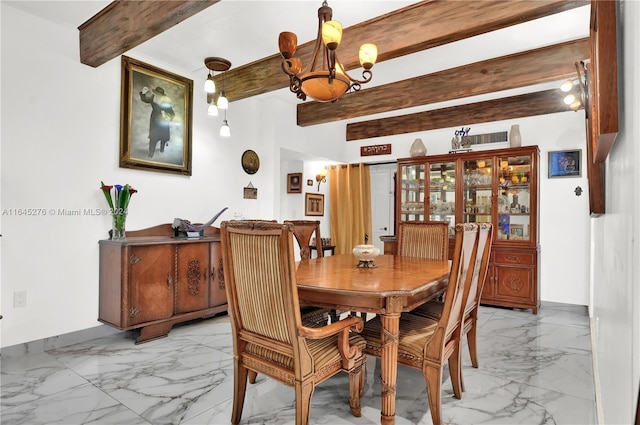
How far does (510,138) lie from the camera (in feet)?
14.3

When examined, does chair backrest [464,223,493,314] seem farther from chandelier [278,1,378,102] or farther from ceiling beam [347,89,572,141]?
ceiling beam [347,89,572,141]

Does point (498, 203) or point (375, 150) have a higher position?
point (375, 150)

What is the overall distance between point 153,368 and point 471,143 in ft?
14.8

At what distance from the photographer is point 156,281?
3.07 meters

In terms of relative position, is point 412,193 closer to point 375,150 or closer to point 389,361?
point 375,150

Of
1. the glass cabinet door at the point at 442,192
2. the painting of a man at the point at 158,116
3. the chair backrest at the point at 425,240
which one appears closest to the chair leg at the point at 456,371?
the chair backrest at the point at 425,240

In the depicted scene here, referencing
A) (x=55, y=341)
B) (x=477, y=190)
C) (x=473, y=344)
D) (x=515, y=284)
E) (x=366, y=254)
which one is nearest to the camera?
(x=366, y=254)

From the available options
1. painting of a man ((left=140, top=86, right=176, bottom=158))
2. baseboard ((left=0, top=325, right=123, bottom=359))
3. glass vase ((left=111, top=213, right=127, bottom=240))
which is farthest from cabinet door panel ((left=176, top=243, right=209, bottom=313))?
painting of a man ((left=140, top=86, right=176, bottom=158))

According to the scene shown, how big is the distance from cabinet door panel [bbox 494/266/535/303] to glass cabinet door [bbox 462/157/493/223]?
27.7 inches

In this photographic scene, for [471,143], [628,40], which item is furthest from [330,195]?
[628,40]

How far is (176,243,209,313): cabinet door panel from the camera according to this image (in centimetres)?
326

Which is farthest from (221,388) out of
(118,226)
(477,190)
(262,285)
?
(477,190)

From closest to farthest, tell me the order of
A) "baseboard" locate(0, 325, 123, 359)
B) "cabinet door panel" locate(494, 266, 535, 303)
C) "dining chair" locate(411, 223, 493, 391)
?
1. "dining chair" locate(411, 223, 493, 391)
2. "baseboard" locate(0, 325, 123, 359)
3. "cabinet door panel" locate(494, 266, 535, 303)

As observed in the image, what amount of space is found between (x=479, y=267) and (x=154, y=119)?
323 centimetres
